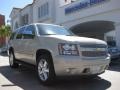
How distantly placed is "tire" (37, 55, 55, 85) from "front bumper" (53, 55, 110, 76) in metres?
0.22

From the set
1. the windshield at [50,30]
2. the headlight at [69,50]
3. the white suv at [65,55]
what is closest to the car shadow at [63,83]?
the white suv at [65,55]

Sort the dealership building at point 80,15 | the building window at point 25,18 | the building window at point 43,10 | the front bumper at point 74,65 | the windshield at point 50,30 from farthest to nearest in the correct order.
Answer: the building window at point 25,18, the building window at point 43,10, the dealership building at point 80,15, the windshield at point 50,30, the front bumper at point 74,65

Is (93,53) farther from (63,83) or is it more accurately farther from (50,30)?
(50,30)

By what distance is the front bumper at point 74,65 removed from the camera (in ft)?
24.1

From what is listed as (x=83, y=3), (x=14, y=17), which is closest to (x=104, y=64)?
(x=83, y=3)

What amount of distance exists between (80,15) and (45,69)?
17.2 m

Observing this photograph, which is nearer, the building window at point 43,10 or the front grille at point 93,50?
the front grille at point 93,50

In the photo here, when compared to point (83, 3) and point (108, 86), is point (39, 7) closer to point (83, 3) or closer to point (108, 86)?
point (83, 3)

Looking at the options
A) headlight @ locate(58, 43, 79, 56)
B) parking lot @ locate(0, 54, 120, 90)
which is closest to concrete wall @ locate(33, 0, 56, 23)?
parking lot @ locate(0, 54, 120, 90)

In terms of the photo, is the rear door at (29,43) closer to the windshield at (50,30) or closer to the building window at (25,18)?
the windshield at (50,30)

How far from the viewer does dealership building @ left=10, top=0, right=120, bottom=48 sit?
68.1 feet

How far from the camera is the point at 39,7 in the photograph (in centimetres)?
3394

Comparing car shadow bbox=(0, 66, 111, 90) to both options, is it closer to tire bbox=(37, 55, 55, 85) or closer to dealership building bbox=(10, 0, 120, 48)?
tire bbox=(37, 55, 55, 85)

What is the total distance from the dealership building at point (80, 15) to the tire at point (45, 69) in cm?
1184
